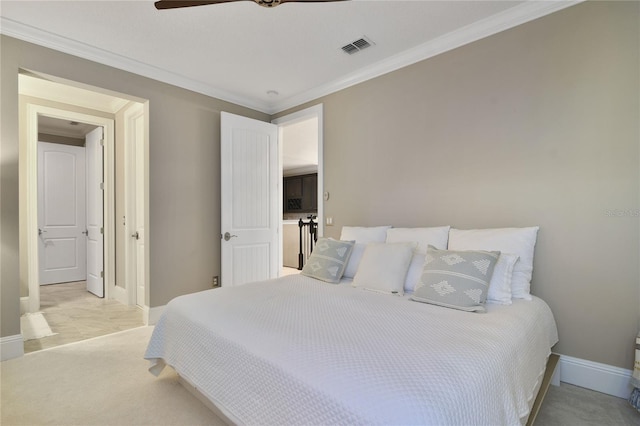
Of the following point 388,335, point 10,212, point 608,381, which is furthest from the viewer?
point 10,212

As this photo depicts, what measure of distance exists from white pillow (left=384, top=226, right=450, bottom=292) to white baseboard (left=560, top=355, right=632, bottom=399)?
1.10 m

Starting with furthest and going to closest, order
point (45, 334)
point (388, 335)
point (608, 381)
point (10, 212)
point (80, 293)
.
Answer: point (80, 293)
point (45, 334)
point (10, 212)
point (608, 381)
point (388, 335)

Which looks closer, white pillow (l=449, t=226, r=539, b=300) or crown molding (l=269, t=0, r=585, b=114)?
white pillow (l=449, t=226, r=539, b=300)

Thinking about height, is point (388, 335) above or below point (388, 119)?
below

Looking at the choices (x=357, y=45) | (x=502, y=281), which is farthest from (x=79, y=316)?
(x=502, y=281)

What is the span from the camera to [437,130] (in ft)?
9.12

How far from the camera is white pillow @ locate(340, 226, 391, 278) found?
2.72 m

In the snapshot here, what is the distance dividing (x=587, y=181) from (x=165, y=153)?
371 cm

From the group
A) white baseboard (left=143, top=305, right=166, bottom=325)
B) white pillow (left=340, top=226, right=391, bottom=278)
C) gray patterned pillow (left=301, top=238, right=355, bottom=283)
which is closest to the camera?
gray patterned pillow (left=301, top=238, right=355, bottom=283)

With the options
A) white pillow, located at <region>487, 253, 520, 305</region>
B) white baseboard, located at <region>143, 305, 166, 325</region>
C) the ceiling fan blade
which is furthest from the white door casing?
white pillow, located at <region>487, 253, 520, 305</region>

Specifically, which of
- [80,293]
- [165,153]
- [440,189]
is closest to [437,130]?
[440,189]

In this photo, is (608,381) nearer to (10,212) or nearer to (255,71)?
(255,71)

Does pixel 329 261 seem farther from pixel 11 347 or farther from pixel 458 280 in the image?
pixel 11 347

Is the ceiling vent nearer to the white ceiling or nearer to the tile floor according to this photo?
the white ceiling
